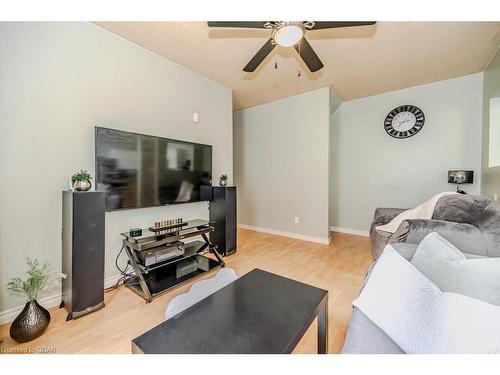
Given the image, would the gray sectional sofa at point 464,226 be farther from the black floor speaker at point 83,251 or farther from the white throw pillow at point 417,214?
the black floor speaker at point 83,251

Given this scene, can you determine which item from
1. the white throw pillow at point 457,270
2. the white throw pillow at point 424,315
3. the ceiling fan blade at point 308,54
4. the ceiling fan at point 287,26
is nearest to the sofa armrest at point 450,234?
the white throw pillow at point 457,270

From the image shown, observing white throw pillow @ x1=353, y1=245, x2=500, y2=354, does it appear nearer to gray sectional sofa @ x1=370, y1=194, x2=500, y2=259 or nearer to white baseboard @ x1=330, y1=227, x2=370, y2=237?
gray sectional sofa @ x1=370, y1=194, x2=500, y2=259

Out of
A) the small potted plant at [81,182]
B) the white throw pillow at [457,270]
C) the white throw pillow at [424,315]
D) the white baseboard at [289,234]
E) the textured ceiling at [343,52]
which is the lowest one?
the white baseboard at [289,234]

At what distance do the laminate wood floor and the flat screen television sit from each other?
34.0 inches

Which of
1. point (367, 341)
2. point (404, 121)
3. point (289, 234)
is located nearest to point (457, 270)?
point (367, 341)

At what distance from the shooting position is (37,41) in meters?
1.57

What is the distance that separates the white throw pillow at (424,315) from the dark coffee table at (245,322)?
0.29m

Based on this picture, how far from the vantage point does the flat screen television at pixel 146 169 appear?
5.89ft

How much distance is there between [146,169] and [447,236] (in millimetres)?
2440

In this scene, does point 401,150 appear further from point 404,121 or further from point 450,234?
point 450,234

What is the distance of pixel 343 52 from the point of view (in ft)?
7.58

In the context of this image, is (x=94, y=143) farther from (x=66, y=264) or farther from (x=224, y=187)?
(x=224, y=187)
